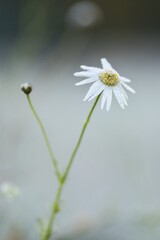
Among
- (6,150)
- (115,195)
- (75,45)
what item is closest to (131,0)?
(75,45)

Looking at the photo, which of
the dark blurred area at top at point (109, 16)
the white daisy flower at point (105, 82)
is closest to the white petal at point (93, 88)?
the white daisy flower at point (105, 82)

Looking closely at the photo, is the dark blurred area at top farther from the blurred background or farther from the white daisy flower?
the white daisy flower

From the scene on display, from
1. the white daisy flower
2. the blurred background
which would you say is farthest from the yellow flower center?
the blurred background

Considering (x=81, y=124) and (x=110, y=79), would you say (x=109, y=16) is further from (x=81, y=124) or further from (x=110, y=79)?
(x=110, y=79)

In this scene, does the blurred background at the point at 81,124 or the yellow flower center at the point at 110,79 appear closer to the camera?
the yellow flower center at the point at 110,79

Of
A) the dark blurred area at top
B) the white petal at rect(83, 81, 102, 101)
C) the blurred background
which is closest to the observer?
the white petal at rect(83, 81, 102, 101)

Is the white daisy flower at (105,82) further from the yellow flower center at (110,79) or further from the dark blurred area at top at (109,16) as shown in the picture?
the dark blurred area at top at (109,16)

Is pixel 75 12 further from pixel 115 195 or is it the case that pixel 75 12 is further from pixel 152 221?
pixel 152 221
